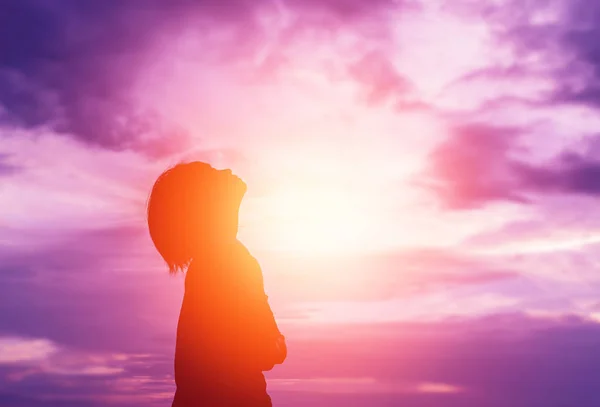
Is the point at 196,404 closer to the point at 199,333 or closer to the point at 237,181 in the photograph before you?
the point at 199,333

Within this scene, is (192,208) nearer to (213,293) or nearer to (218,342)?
(213,293)

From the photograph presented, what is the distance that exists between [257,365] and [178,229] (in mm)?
1974

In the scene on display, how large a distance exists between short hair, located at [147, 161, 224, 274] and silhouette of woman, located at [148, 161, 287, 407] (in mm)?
13

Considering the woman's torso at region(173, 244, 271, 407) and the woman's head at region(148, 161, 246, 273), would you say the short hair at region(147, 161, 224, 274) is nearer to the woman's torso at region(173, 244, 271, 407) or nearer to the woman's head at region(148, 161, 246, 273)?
the woman's head at region(148, 161, 246, 273)

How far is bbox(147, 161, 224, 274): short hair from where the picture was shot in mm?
9891

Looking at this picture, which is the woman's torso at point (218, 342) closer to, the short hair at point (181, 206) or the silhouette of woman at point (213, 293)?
the silhouette of woman at point (213, 293)

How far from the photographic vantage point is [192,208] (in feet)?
32.6

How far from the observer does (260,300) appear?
9531 mm

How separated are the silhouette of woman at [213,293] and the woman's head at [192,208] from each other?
1cm

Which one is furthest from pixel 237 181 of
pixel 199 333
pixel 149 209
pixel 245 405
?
pixel 245 405

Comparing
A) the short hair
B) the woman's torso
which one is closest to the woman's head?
the short hair

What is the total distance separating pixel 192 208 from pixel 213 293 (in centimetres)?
111

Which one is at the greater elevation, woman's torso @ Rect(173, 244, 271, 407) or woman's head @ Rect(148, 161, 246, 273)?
woman's head @ Rect(148, 161, 246, 273)

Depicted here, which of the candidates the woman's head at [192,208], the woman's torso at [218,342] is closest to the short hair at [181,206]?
the woman's head at [192,208]
